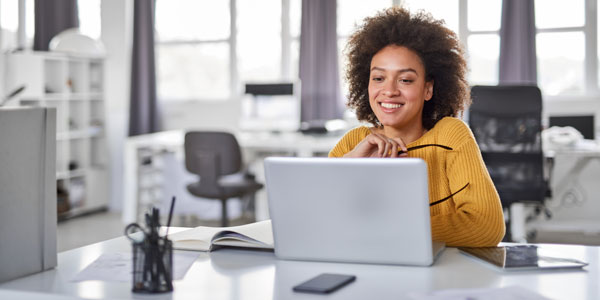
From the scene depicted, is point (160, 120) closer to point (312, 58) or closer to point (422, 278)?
point (312, 58)

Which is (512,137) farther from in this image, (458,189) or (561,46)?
(458,189)

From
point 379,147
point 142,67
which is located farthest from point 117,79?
point 379,147

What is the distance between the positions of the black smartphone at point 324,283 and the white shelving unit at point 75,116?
4.98 metres

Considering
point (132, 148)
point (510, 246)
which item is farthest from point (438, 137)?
point (132, 148)

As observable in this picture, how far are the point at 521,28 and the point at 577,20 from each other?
48cm

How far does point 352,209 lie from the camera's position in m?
1.30

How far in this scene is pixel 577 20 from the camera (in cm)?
557

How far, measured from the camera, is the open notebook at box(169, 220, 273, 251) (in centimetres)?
151

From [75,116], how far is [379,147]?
205 inches

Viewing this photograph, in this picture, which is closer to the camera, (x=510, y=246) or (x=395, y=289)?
(x=395, y=289)

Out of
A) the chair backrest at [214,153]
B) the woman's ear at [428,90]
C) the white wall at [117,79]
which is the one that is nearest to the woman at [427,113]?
the woman's ear at [428,90]

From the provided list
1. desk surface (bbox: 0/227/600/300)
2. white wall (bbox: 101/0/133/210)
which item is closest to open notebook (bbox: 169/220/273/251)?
desk surface (bbox: 0/227/600/300)

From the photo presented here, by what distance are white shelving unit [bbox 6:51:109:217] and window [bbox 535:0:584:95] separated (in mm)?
3819

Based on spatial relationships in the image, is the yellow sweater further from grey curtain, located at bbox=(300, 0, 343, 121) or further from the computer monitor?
grey curtain, located at bbox=(300, 0, 343, 121)
